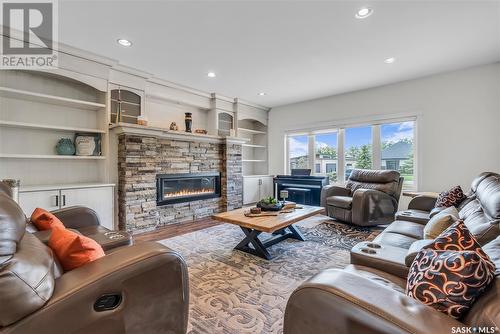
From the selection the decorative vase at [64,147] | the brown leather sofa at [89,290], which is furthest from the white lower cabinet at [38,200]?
the brown leather sofa at [89,290]

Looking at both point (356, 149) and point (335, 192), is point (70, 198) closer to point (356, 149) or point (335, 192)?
point (335, 192)

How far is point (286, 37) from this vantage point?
111 inches

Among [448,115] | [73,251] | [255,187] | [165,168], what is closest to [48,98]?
[165,168]

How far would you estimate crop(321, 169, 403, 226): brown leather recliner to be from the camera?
353cm

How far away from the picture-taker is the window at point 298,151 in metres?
5.96

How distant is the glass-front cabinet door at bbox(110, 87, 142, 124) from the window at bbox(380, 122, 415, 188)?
15.1 ft

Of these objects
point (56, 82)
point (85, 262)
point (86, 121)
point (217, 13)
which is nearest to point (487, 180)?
point (217, 13)

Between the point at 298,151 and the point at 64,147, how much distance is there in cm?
474

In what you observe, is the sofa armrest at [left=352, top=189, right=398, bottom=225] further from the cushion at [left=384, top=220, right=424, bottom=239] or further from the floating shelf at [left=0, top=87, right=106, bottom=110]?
the floating shelf at [left=0, top=87, right=106, bottom=110]

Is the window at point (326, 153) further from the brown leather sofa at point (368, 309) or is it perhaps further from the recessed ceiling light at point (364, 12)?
the brown leather sofa at point (368, 309)

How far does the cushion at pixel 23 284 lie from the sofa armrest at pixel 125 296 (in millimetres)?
34

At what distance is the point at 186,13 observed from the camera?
238cm

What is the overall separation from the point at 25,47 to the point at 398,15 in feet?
13.9

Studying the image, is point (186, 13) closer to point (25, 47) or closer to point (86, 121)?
point (25, 47)
